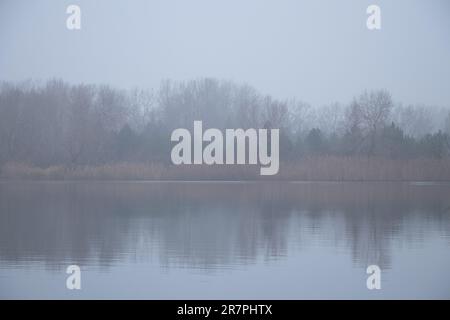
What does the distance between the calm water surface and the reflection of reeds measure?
6.10m

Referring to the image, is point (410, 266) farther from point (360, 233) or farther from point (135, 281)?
point (135, 281)

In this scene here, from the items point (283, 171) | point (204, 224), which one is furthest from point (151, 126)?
point (204, 224)

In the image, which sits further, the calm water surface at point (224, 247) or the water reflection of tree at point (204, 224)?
the water reflection of tree at point (204, 224)

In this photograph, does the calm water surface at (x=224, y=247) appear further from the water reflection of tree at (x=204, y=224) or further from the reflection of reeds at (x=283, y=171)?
the reflection of reeds at (x=283, y=171)

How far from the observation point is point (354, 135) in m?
27.5

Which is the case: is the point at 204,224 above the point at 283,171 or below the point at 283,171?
below

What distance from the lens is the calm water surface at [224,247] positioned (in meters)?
7.38

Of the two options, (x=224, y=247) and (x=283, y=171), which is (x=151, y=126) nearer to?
(x=283, y=171)

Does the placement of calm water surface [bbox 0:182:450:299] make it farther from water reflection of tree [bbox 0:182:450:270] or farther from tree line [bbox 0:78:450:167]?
tree line [bbox 0:78:450:167]

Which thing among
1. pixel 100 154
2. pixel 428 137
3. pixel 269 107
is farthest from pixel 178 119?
pixel 428 137

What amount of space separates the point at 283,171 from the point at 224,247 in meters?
15.9

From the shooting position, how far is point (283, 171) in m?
25.5

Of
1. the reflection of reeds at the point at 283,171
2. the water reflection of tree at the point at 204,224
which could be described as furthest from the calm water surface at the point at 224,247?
the reflection of reeds at the point at 283,171

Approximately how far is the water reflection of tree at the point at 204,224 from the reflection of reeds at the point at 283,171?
3.89 meters
